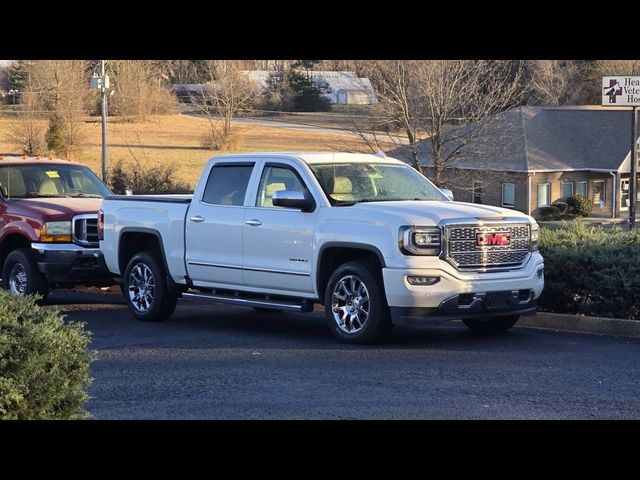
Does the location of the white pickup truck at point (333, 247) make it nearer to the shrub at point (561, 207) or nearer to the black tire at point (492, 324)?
the black tire at point (492, 324)

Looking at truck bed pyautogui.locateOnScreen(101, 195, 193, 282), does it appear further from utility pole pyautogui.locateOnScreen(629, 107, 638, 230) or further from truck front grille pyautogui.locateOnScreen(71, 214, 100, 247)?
utility pole pyautogui.locateOnScreen(629, 107, 638, 230)

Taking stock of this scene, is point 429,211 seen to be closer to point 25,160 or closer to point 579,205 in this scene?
→ point 25,160

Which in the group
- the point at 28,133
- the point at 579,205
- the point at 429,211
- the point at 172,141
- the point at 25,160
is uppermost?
the point at 172,141

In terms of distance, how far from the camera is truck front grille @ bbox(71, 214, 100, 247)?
14391 mm

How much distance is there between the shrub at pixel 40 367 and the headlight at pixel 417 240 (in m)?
4.64

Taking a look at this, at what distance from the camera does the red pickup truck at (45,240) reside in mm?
14258

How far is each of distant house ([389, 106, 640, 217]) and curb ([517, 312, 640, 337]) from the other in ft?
126

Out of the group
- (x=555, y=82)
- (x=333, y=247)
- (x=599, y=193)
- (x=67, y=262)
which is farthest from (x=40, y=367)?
(x=555, y=82)

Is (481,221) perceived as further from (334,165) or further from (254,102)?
(254,102)

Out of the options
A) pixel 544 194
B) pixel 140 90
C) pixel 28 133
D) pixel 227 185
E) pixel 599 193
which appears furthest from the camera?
pixel 140 90

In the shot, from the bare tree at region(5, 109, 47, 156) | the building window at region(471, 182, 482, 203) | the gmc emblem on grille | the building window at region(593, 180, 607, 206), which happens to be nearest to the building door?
the building window at region(593, 180, 607, 206)

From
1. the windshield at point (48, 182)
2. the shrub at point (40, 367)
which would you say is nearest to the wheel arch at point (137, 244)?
the windshield at point (48, 182)

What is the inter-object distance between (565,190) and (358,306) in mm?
50816

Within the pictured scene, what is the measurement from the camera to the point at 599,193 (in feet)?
202
